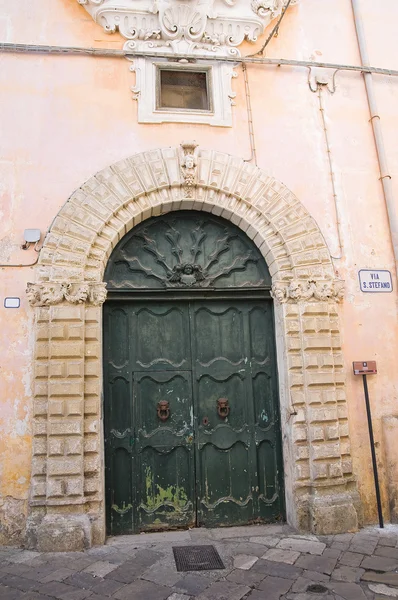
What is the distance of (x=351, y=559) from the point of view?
417cm

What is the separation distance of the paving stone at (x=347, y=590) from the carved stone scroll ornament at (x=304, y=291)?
8.84 ft

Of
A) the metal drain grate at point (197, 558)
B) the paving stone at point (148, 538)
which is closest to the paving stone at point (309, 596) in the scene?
the metal drain grate at point (197, 558)

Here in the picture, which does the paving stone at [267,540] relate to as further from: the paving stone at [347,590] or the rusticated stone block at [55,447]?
the rusticated stone block at [55,447]

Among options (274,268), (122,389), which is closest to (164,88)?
(274,268)

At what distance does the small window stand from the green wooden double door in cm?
237

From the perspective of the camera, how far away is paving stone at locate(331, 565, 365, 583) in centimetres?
379

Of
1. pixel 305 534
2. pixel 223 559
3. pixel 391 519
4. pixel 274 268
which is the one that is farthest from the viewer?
pixel 274 268

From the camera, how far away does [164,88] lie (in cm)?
574

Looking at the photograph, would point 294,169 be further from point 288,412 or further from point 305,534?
point 305,534

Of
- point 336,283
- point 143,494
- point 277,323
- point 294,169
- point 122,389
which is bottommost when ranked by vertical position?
point 143,494

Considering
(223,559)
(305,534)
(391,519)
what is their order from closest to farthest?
(223,559) → (305,534) → (391,519)

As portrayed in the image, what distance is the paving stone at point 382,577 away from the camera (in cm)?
372

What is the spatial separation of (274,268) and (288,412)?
1.59 m

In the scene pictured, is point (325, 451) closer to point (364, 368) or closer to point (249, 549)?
point (364, 368)
